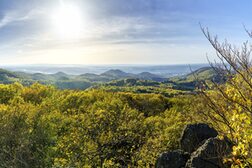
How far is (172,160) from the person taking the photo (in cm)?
2205

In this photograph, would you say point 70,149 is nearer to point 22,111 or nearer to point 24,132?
point 24,132

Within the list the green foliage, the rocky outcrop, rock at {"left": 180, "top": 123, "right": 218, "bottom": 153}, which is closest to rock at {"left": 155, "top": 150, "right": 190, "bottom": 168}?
the rocky outcrop

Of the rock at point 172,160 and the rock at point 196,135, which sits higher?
the rock at point 196,135

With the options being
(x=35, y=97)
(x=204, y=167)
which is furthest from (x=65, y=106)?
(x=204, y=167)

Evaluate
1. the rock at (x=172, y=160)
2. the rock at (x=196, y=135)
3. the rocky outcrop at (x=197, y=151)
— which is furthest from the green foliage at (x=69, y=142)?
the rock at (x=196, y=135)

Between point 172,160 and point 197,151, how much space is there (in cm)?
247

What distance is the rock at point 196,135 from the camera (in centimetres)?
2472

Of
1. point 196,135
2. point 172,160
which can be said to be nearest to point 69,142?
point 172,160

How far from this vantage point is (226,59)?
10500 mm

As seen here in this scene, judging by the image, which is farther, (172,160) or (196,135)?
(196,135)

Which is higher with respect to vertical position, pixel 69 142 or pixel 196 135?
pixel 196 135

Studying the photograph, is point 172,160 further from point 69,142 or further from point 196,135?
point 69,142

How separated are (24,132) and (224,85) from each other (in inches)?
857

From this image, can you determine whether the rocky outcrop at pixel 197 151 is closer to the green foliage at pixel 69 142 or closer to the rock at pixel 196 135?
the rock at pixel 196 135
